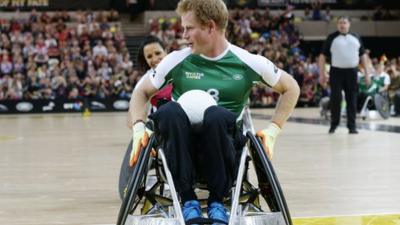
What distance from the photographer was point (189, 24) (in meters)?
4.09

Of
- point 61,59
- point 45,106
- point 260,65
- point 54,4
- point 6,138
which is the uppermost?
point 260,65

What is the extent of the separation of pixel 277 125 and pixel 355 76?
9.48m

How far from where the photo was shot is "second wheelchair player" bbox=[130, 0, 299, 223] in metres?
3.86

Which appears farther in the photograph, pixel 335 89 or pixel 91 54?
pixel 91 54

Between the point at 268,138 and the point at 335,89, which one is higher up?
the point at 268,138

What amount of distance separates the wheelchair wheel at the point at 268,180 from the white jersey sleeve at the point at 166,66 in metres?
0.51

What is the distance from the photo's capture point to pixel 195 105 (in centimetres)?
397

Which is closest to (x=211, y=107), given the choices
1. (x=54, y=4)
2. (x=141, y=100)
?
(x=141, y=100)

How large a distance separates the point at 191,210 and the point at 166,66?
762 millimetres

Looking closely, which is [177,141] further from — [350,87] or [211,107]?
[350,87]

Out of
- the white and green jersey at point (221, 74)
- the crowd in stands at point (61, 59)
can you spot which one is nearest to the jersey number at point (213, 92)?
the white and green jersey at point (221, 74)

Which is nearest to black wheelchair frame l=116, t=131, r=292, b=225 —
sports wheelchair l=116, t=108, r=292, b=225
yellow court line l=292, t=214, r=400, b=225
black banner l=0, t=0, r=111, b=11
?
sports wheelchair l=116, t=108, r=292, b=225

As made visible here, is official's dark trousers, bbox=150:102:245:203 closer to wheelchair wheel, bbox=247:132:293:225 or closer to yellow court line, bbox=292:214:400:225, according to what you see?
wheelchair wheel, bbox=247:132:293:225

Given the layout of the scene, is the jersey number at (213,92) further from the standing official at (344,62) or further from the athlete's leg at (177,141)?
the standing official at (344,62)
